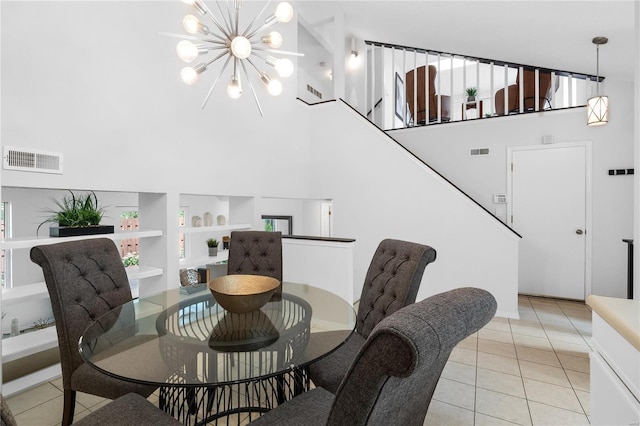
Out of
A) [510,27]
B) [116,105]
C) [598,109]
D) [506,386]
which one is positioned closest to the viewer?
[506,386]

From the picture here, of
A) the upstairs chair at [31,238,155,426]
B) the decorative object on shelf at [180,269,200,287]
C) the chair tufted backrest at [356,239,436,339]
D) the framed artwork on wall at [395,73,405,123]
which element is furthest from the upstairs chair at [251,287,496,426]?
the framed artwork on wall at [395,73,405,123]

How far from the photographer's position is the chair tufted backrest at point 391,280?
1.72m

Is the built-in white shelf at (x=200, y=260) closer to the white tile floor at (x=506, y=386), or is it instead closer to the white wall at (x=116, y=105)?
the white wall at (x=116, y=105)

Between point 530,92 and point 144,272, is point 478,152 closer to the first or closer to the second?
point 530,92

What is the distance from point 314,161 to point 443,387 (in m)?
3.47

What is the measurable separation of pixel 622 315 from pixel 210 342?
1467 millimetres

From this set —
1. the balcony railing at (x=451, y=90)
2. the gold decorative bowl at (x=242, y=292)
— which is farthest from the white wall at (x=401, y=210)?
the gold decorative bowl at (x=242, y=292)

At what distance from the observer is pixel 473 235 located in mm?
3883

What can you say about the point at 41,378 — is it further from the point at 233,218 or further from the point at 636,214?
the point at 636,214

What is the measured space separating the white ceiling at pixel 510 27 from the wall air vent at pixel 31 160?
13.5 ft

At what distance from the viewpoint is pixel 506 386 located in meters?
2.27

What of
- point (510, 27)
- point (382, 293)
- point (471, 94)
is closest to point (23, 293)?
point (382, 293)

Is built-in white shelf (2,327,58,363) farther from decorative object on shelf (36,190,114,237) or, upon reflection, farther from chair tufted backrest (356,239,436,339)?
chair tufted backrest (356,239,436,339)

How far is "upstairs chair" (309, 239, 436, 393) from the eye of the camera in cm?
155
